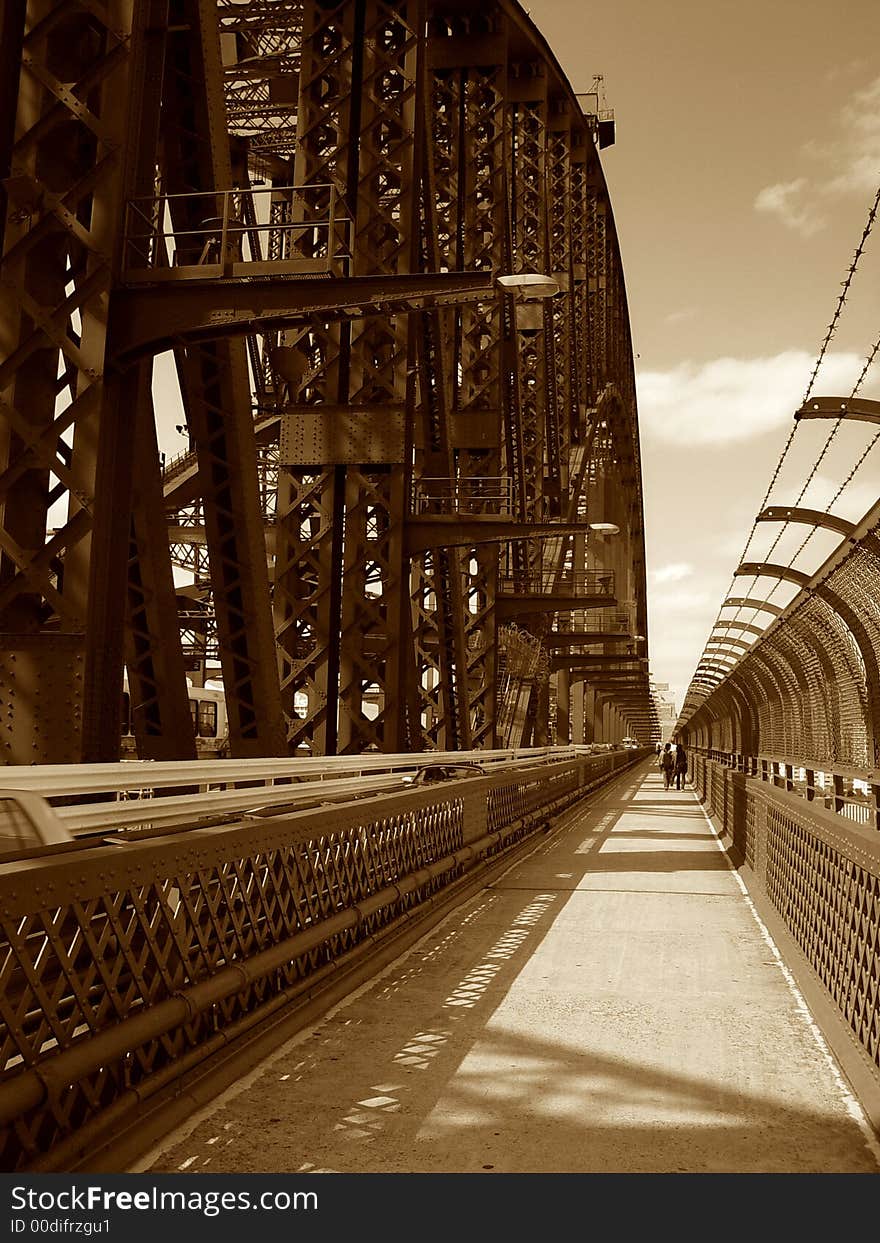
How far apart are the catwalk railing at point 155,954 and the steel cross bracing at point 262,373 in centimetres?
181

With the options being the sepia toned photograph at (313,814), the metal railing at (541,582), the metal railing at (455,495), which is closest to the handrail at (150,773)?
the sepia toned photograph at (313,814)

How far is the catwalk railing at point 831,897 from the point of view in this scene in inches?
218

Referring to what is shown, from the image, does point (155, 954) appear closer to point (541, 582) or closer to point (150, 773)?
point (150, 773)

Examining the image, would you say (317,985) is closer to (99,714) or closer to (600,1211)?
(99,714)

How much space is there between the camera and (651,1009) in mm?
6777

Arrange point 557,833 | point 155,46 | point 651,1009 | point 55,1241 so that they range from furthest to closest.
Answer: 1. point 557,833
2. point 155,46
3. point 651,1009
4. point 55,1241

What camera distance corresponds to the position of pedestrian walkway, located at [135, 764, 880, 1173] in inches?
172

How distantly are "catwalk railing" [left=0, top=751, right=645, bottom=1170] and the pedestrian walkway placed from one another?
0.90 feet

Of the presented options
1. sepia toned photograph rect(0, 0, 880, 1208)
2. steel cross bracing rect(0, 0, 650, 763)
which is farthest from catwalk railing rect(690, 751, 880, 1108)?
steel cross bracing rect(0, 0, 650, 763)

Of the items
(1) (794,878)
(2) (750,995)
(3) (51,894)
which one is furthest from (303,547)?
(3) (51,894)

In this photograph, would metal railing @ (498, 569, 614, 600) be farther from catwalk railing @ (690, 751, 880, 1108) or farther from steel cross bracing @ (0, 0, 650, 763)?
catwalk railing @ (690, 751, 880, 1108)

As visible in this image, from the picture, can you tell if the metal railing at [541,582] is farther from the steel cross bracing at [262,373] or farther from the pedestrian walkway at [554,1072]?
the pedestrian walkway at [554,1072]

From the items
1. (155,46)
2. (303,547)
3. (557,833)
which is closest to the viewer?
(155,46)

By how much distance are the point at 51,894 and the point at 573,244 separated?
48591 mm
